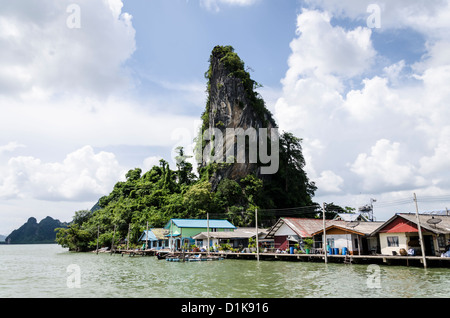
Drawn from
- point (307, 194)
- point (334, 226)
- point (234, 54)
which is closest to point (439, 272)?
point (334, 226)

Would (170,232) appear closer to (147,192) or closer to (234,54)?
(147,192)

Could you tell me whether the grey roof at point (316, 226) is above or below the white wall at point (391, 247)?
above

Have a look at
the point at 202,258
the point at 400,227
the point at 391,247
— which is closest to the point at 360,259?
the point at 391,247

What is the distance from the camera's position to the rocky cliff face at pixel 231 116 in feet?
223

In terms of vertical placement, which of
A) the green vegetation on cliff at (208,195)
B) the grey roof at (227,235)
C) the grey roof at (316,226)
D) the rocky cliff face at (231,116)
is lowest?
the grey roof at (227,235)

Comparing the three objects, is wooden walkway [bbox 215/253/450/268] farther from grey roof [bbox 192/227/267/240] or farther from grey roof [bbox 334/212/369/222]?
grey roof [bbox 334/212/369/222]

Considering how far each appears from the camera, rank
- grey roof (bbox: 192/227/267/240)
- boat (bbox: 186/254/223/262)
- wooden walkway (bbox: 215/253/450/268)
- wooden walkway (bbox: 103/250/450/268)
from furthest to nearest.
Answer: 1. grey roof (bbox: 192/227/267/240)
2. boat (bbox: 186/254/223/262)
3. wooden walkway (bbox: 103/250/450/268)
4. wooden walkway (bbox: 215/253/450/268)

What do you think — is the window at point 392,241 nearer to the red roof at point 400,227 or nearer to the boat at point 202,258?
the red roof at point 400,227

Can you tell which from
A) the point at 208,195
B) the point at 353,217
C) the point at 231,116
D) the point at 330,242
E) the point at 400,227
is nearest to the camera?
the point at 400,227

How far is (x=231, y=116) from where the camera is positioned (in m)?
70.9

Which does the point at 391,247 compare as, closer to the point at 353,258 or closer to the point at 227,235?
the point at 353,258

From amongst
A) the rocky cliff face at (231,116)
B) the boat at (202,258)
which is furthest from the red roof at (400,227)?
the rocky cliff face at (231,116)

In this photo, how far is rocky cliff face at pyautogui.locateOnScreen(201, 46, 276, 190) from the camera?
68.1 meters

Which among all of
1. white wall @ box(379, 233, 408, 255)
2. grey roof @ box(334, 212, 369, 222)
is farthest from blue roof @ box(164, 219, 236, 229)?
white wall @ box(379, 233, 408, 255)
